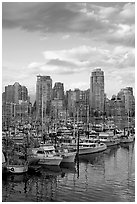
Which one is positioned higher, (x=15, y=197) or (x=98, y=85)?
(x=98, y=85)

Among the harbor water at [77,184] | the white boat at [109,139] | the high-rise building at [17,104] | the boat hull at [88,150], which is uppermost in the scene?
the high-rise building at [17,104]

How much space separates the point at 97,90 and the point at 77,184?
59.5 feet

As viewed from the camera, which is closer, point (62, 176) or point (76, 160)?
point (62, 176)

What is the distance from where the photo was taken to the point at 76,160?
764cm

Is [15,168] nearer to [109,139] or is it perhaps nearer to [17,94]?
[109,139]

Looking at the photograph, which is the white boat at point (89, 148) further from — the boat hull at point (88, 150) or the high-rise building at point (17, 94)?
the high-rise building at point (17, 94)

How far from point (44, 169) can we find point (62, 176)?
66 centimetres

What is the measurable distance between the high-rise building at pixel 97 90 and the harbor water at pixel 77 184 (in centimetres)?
1500

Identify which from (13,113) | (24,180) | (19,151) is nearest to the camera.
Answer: (24,180)

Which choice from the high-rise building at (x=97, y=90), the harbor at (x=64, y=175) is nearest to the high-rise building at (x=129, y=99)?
the high-rise building at (x=97, y=90)

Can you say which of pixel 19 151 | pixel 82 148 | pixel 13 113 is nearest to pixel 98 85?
pixel 13 113

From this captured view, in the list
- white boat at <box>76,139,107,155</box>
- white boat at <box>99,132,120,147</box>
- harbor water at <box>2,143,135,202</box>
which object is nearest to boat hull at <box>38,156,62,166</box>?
harbor water at <box>2,143,135,202</box>

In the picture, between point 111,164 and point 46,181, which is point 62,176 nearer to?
point 46,181

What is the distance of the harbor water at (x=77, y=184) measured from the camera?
14.2 ft
